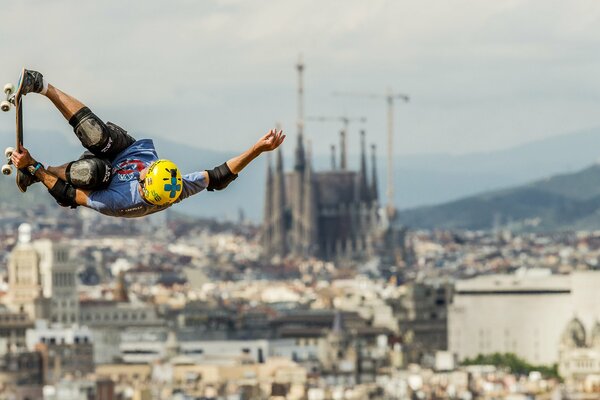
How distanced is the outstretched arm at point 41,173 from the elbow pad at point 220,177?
0.41 m

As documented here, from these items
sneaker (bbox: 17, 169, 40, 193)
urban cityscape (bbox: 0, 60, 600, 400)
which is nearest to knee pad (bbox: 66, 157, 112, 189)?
sneaker (bbox: 17, 169, 40, 193)

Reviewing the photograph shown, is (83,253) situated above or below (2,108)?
above

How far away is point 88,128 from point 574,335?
373ft

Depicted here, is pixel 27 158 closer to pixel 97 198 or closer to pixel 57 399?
pixel 97 198

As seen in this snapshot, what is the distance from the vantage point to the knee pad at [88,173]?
28.6 ft

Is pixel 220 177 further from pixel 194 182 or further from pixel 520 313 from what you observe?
pixel 520 313

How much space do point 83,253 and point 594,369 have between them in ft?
295

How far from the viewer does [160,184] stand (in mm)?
8680

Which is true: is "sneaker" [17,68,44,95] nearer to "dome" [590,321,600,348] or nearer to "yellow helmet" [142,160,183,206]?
"yellow helmet" [142,160,183,206]

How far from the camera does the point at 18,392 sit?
300ft

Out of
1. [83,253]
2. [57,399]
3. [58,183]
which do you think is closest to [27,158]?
[58,183]

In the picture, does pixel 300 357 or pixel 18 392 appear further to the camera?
pixel 300 357

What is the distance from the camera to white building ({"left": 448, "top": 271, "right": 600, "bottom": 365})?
130250mm

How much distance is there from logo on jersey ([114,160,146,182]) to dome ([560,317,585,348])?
111552 millimetres
